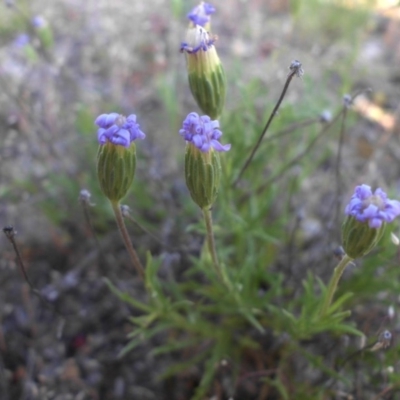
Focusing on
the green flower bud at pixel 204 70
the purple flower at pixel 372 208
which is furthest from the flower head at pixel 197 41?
the purple flower at pixel 372 208

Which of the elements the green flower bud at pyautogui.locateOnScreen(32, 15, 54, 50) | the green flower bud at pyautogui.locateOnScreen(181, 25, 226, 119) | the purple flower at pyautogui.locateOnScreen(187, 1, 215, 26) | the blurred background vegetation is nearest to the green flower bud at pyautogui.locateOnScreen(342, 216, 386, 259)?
the blurred background vegetation

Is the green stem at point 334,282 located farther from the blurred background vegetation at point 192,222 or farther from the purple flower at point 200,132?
the purple flower at point 200,132

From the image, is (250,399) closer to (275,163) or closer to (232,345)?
(232,345)

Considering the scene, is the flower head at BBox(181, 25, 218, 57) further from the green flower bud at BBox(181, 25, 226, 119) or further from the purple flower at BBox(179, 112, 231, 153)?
the purple flower at BBox(179, 112, 231, 153)

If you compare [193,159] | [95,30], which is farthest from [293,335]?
[95,30]

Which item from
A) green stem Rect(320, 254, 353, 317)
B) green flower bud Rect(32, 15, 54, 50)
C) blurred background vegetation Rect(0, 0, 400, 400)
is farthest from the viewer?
green flower bud Rect(32, 15, 54, 50)
